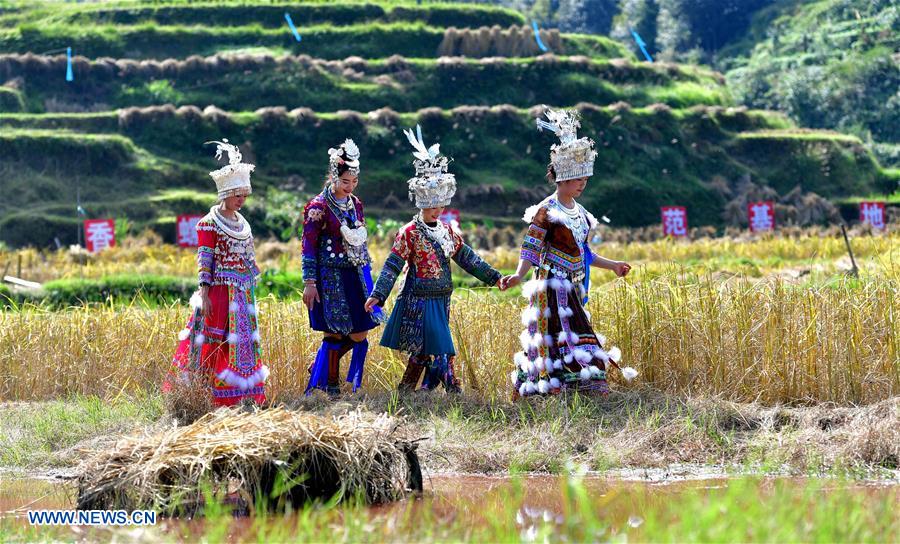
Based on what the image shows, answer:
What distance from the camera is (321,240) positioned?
768 cm

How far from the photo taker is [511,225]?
2788cm

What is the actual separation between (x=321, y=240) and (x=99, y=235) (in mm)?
14285

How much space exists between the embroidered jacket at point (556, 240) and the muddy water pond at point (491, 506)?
1711 mm

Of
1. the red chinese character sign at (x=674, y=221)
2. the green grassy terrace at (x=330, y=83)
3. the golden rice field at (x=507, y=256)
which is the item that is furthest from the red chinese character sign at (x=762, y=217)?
the green grassy terrace at (x=330, y=83)

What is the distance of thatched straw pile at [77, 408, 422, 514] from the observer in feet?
16.2

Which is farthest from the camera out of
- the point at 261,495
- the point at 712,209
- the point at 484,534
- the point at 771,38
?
the point at 771,38

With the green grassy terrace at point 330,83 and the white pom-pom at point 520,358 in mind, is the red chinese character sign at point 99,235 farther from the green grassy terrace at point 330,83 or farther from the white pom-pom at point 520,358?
the white pom-pom at point 520,358

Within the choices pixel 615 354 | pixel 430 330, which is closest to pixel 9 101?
pixel 430 330

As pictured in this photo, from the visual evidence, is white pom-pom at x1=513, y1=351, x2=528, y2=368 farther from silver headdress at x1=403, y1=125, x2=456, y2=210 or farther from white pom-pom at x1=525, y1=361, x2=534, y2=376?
silver headdress at x1=403, y1=125, x2=456, y2=210

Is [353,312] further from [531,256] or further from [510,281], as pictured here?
[531,256]

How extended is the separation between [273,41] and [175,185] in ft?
35.5

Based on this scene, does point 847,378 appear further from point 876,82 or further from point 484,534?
point 876,82

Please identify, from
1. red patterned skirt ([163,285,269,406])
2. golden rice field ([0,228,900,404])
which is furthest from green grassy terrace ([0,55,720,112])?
red patterned skirt ([163,285,269,406])

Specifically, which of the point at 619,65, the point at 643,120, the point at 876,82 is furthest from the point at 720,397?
the point at 876,82
